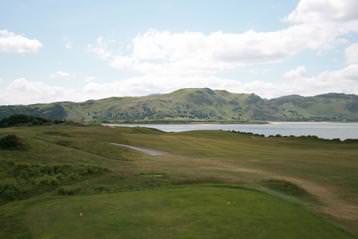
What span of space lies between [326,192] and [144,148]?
28684 mm

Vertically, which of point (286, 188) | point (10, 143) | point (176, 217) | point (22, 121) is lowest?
point (286, 188)

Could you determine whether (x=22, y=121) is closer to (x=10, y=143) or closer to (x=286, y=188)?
(x=10, y=143)

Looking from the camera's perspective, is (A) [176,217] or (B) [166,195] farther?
(B) [166,195]

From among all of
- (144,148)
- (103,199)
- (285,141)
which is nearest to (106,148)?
(144,148)

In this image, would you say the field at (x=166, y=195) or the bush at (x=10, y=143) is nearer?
the field at (x=166, y=195)

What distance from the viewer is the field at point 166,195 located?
16.8 m

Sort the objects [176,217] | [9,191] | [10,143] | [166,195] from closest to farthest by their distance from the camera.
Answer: [176,217] < [166,195] < [9,191] < [10,143]

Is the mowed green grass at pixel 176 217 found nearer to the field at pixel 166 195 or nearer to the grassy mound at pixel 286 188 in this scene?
the field at pixel 166 195

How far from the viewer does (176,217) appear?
17.7 meters

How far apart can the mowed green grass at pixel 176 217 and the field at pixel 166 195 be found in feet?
0.16

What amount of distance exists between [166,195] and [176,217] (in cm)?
464

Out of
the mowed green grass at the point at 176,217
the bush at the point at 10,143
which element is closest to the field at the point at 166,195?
the mowed green grass at the point at 176,217

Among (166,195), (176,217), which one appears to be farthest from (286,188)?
(176,217)

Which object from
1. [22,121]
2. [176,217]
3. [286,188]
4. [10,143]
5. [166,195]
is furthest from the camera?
[22,121]
